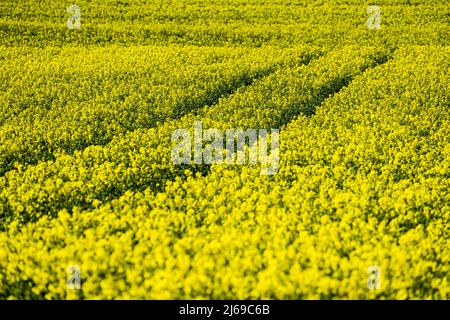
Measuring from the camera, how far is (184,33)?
1308 inches

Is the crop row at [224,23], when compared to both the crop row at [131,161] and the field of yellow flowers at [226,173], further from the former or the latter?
the crop row at [131,161]

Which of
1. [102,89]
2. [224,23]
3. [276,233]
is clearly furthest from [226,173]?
[224,23]

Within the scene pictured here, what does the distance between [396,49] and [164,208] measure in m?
21.7

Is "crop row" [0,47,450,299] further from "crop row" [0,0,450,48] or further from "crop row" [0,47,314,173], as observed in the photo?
"crop row" [0,0,450,48]

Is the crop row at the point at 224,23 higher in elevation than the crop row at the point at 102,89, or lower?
higher

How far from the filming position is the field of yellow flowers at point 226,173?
7.04m

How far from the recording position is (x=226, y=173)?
1134 centimetres

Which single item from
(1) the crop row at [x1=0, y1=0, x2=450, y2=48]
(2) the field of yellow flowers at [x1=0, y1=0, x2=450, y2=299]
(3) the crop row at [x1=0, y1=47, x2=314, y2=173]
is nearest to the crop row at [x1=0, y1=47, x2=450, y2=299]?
(2) the field of yellow flowers at [x1=0, y1=0, x2=450, y2=299]

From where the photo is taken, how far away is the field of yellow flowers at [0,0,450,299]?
7035 mm

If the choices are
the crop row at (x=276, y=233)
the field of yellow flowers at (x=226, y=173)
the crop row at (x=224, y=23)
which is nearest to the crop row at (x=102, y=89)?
the field of yellow flowers at (x=226, y=173)

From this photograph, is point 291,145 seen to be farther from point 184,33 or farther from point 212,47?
point 184,33

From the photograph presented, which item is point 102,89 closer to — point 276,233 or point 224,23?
point 276,233

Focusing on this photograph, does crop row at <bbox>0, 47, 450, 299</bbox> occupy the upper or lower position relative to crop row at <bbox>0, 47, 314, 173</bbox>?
lower

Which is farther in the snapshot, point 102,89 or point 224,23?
point 224,23
